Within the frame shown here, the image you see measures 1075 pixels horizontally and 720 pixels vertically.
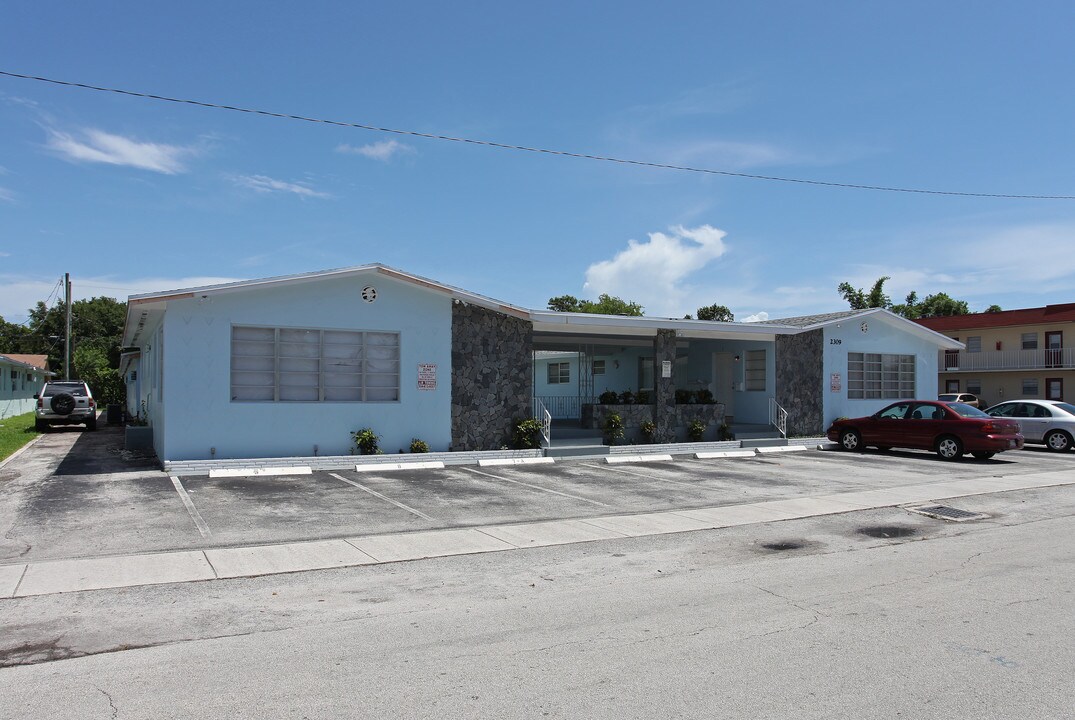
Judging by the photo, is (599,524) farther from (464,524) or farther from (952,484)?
(952,484)

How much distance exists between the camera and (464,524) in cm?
1073

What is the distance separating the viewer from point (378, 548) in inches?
363

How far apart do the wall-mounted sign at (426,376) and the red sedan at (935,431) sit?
465 inches

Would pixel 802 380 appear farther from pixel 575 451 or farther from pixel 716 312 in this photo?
pixel 716 312

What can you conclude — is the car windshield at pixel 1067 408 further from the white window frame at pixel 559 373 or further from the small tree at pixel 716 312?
the small tree at pixel 716 312

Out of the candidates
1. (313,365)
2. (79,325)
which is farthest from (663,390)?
(79,325)

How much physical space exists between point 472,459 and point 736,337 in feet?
30.2

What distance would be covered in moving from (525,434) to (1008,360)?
36.0 metres

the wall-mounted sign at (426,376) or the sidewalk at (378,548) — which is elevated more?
the wall-mounted sign at (426,376)

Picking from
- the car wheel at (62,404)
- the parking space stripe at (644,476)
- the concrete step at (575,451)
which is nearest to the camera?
the parking space stripe at (644,476)

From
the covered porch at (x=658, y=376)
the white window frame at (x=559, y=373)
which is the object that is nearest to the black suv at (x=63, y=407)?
the covered porch at (x=658, y=376)

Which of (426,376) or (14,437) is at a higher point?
(426,376)

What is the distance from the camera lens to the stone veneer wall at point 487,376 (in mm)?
18547

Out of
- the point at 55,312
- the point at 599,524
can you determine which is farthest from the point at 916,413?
the point at 55,312
